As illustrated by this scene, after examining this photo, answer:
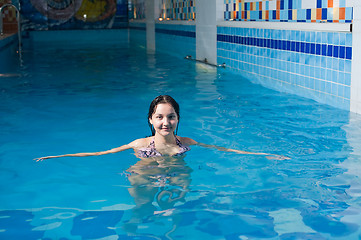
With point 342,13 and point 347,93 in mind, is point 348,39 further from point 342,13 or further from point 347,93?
point 347,93

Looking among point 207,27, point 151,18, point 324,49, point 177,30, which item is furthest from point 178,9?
point 324,49

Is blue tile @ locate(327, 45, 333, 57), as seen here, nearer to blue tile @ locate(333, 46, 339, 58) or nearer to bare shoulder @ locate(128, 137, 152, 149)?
blue tile @ locate(333, 46, 339, 58)

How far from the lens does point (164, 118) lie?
10.6 feet

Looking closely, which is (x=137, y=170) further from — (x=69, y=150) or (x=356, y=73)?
(x=356, y=73)

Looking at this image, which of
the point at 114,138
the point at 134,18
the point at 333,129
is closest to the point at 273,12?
the point at 333,129

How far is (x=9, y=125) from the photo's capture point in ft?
17.0

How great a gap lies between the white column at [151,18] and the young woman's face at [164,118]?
1299cm

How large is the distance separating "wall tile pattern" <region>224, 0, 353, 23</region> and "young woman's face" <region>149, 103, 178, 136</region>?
3045 mm

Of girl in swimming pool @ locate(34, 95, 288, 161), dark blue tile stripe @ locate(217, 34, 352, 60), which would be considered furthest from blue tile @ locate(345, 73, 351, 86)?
girl in swimming pool @ locate(34, 95, 288, 161)

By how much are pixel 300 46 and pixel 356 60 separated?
1339 mm

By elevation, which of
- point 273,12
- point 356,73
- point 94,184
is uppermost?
point 273,12

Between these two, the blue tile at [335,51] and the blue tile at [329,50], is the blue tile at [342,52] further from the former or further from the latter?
the blue tile at [329,50]

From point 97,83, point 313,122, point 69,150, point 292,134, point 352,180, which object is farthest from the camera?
point 97,83

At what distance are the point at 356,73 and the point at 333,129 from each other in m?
0.91
